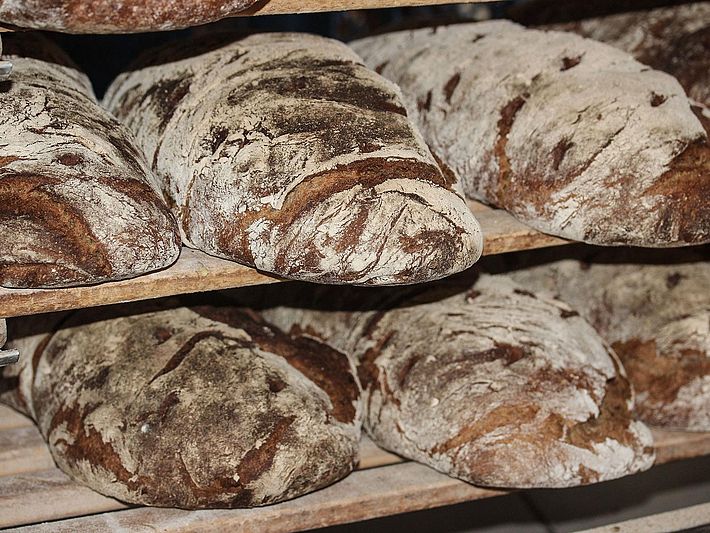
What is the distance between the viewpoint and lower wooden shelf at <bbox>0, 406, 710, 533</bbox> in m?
1.86

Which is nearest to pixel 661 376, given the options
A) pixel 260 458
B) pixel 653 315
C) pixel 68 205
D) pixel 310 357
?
pixel 653 315

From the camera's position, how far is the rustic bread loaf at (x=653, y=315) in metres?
2.12

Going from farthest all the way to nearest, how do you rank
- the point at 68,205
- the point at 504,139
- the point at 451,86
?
the point at 451,86 < the point at 504,139 < the point at 68,205

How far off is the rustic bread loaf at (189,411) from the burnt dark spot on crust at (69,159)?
388mm

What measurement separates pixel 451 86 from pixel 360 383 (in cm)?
59

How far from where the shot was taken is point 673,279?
2.22 meters

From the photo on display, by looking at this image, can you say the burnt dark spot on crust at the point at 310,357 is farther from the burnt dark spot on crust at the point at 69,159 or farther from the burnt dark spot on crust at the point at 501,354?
the burnt dark spot on crust at the point at 69,159

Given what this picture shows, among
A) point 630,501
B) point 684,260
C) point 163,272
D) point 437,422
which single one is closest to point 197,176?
point 163,272

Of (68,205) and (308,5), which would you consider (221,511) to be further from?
(308,5)

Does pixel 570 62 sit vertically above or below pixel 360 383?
above

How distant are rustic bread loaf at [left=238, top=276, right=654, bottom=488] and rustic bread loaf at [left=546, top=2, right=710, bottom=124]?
0.56m

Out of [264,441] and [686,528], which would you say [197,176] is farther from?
[686,528]

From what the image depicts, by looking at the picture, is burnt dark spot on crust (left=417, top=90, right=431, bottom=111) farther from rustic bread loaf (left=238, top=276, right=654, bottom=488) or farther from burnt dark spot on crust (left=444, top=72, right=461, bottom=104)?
rustic bread loaf (left=238, top=276, right=654, bottom=488)

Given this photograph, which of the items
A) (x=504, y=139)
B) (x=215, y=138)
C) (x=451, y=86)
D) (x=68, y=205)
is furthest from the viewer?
(x=451, y=86)
